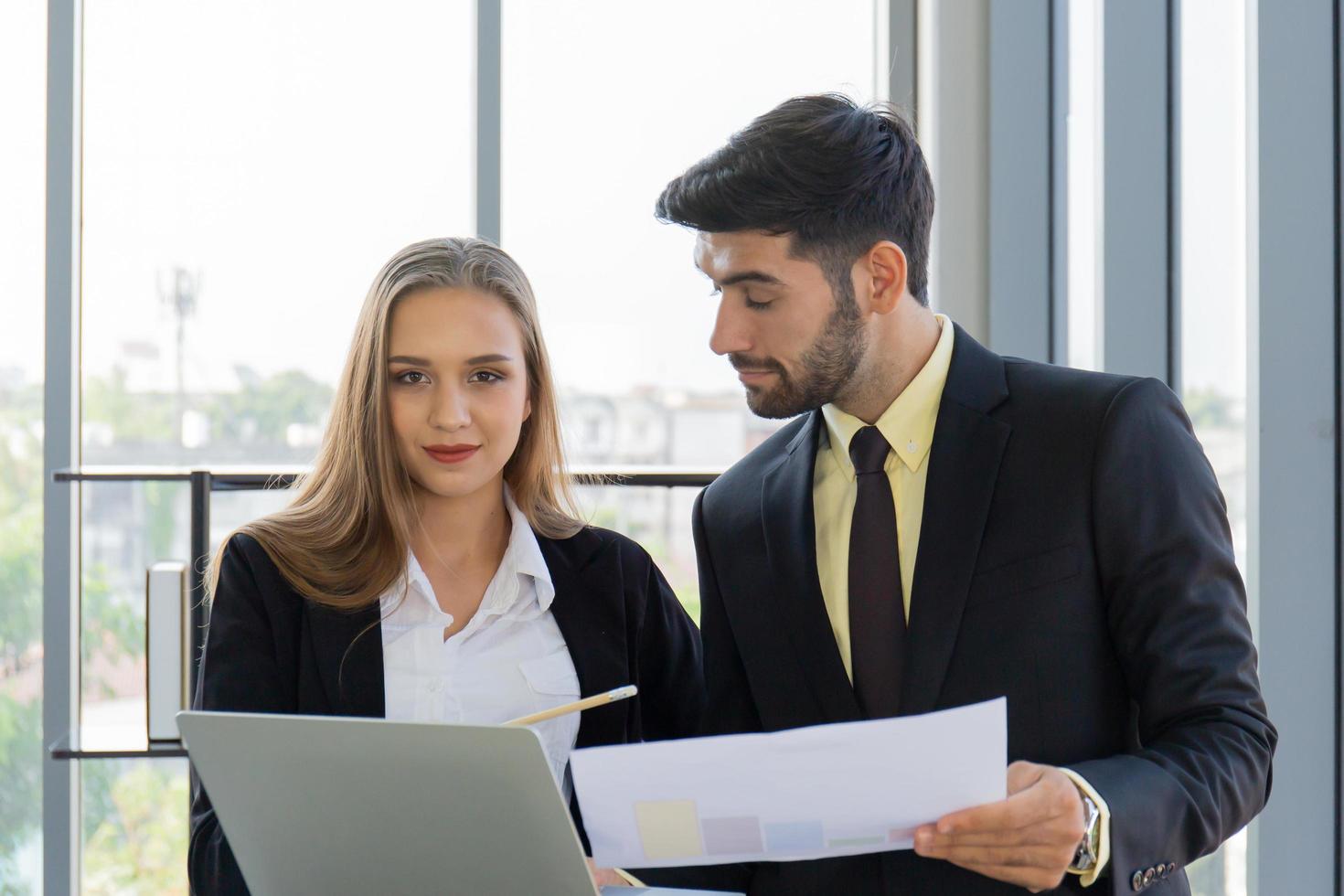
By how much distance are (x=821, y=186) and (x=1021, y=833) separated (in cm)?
81

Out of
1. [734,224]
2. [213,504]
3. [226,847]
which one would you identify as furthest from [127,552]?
[734,224]

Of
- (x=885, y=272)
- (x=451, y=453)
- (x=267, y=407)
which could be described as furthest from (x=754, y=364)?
(x=267, y=407)

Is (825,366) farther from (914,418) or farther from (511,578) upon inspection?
(511,578)

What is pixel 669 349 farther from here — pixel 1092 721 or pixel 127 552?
pixel 1092 721

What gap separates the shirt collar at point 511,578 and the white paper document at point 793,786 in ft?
2.11

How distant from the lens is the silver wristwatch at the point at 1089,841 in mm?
1167

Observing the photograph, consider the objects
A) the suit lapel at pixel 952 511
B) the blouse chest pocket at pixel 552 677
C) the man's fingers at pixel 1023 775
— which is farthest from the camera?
the blouse chest pocket at pixel 552 677

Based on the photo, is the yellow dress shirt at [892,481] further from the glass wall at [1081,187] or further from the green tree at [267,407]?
the green tree at [267,407]

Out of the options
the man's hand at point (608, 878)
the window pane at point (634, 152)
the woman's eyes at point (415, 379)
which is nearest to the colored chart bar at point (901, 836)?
the man's hand at point (608, 878)

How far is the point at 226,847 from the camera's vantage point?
150 centimetres

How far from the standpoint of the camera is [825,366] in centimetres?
152

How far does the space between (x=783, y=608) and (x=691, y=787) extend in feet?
1.43

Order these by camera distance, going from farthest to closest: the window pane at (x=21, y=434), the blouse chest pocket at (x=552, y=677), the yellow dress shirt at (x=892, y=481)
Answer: the window pane at (x=21, y=434) < the blouse chest pocket at (x=552, y=677) < the yellow dress shirt at (x=892, y=481)

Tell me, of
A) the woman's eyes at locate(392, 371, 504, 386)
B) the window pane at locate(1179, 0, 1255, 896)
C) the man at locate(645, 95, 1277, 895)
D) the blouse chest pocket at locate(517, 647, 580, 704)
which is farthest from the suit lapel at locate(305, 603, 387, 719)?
the window pane at locate(1179, 0, 1255, 896)
